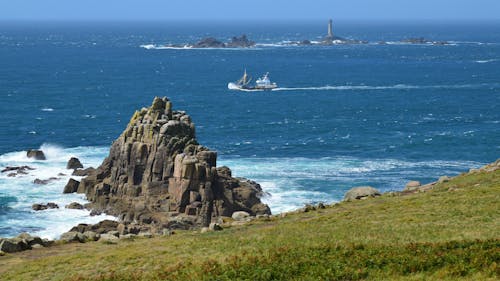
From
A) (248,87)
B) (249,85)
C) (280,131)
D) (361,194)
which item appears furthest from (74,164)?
(249,85)

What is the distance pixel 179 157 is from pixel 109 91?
336 feet

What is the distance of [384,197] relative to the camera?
164 feet

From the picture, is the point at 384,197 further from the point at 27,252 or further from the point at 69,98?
the point at 69,98

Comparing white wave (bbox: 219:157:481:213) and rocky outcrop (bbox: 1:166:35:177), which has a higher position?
rocky outcrop (bbox: 1:166:35:177)

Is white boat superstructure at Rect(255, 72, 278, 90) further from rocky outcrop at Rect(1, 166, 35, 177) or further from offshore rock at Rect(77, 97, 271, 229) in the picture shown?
offshore rock at Rect(77, 97, 271, 229)

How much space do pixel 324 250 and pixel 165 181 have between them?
41.6 meters

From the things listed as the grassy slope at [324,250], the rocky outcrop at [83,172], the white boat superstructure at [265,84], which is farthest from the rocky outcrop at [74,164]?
the white boat superstructure at [265,84]

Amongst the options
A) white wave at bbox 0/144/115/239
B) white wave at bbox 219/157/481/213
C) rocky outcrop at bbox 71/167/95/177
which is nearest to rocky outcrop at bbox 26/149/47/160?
white wave at bbox 0/144/115/239

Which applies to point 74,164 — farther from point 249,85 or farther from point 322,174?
point 249,85

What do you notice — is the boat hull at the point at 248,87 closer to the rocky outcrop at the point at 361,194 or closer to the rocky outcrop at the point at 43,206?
the rocky outcrop at the point at 43,206

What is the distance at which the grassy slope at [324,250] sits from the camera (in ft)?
98.6

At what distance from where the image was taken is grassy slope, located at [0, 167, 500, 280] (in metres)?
30.0

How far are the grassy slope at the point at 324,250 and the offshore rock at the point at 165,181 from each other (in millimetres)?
23784

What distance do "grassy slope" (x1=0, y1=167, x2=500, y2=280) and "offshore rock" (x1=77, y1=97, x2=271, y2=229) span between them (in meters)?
23.8
